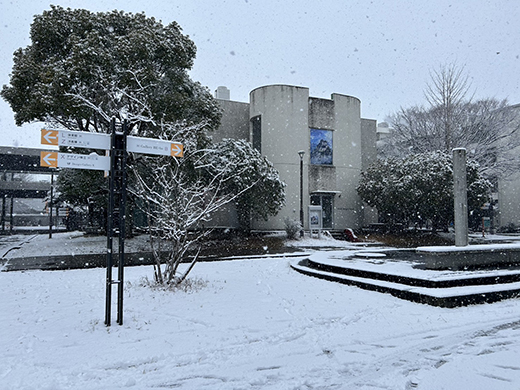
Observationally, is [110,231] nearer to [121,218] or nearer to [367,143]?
[121,218]

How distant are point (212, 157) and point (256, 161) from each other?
2.39 metres

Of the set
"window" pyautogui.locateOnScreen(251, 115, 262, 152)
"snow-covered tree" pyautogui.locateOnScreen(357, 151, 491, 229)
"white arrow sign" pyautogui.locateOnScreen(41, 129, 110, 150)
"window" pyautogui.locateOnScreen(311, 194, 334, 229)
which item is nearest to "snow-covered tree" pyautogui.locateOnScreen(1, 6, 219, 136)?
"white arrow sign" pyautogui.locateOnScreen(41, 129, 110, 150)

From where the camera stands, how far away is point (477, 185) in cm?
2366

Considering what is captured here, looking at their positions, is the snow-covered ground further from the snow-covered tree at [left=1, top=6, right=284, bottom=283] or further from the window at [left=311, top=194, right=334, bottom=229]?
the window at [left=311, top=194, right=334, bottom=229]

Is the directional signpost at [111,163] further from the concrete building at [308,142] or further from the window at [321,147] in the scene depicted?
the window at [321,147]

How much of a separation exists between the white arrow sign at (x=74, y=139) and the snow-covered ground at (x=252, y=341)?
2434mm

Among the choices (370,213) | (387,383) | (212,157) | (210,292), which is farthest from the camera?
(370,213)

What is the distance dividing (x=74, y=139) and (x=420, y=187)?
70.2 feet

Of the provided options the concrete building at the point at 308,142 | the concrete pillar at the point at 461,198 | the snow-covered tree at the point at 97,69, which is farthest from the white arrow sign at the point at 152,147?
the concrete building at the point at 308,142

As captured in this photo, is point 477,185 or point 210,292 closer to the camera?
point 210,292

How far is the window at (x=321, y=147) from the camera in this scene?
87.4 feet

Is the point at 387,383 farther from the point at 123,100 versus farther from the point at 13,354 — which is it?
the point at 123,100

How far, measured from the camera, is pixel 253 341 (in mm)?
4754

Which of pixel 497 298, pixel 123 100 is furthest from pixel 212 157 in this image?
pixel 497 298
